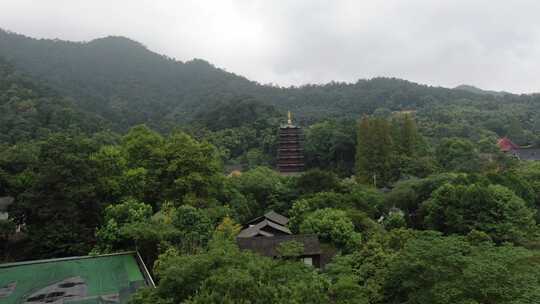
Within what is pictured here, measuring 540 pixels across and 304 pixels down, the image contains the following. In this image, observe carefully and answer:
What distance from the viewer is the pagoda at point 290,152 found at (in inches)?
1633

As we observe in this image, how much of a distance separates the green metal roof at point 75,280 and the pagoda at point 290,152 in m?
25.3

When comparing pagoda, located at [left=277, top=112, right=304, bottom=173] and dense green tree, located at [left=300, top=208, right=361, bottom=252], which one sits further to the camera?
pagoda, located at [left=277, top=112, right=304, bottom=173]

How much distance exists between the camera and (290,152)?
41.8m

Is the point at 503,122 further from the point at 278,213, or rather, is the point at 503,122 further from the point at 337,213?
the point at 337,213

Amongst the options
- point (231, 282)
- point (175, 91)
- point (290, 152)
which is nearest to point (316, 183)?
point (290, 152)

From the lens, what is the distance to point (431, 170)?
32.0m

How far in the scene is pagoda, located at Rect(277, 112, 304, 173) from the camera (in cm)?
4147

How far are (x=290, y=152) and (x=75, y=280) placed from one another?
94.5ft

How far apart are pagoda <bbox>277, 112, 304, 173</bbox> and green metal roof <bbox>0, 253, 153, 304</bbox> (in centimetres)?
2525

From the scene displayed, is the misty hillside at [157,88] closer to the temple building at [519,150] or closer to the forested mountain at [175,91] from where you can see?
the forested mountain at [175,91]

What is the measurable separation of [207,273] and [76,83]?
81.3m

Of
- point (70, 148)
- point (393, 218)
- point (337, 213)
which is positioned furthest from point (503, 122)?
point (70, 148)

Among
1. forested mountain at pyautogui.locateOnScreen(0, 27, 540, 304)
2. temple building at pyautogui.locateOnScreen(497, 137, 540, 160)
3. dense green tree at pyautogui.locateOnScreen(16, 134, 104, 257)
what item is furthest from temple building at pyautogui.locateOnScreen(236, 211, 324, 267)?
temple building at pyautogui.locateOnScreen(497, 137, 540, 160)

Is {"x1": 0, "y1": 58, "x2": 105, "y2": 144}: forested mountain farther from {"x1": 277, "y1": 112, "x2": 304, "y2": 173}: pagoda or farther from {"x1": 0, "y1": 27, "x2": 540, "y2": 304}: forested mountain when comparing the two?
{"x1": 277, "y1": 112, "x2": 304, "y2": 173}: pagoda
